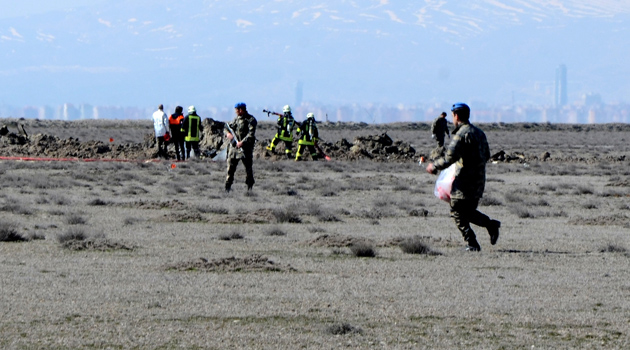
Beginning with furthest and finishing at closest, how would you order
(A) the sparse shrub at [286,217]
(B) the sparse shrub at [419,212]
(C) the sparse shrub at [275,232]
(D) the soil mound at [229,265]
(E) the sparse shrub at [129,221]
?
(B) the sparse shrub at [419,212] < (A) the sparse shrub at [286,217] < (E) the sparse shrub at [129,221] < (C) the sparse shrub at [275,232] < (D) the soil mound at [229,265]

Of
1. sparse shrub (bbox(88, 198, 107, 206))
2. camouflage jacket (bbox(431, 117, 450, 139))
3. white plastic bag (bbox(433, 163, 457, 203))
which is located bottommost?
sparse shrub (bbox(88, 198, 107, 206))

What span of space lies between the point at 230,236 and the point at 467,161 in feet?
11.4

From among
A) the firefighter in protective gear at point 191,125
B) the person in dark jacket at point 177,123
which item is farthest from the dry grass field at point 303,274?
the person in dark jacket at point 177,123

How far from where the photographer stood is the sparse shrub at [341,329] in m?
8.41

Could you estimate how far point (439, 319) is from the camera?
906cm

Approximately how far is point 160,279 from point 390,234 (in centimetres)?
573

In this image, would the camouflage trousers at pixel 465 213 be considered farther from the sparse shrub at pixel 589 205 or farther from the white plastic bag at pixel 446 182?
the sparse shrub at pixel 589 205

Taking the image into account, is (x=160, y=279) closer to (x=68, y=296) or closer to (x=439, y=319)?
(x=68, y=296)

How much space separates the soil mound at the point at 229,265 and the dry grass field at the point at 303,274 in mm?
21

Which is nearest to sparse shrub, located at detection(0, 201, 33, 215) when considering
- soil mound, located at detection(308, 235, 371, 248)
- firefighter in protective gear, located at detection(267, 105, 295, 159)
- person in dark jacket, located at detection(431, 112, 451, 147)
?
soil mound, located at detection(308, 235, 371, 248)

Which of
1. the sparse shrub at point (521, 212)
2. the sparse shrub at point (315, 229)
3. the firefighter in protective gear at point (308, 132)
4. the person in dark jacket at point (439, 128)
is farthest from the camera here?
the firefighter in protective gear at point (308, 132)

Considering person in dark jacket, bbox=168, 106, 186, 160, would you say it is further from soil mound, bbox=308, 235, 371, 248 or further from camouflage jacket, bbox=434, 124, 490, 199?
camouflage jacket, bbox=434, 124, 490, 199

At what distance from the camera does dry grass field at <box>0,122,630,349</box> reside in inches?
332

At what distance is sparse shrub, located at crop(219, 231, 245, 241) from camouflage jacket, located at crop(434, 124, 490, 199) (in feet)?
10.5
